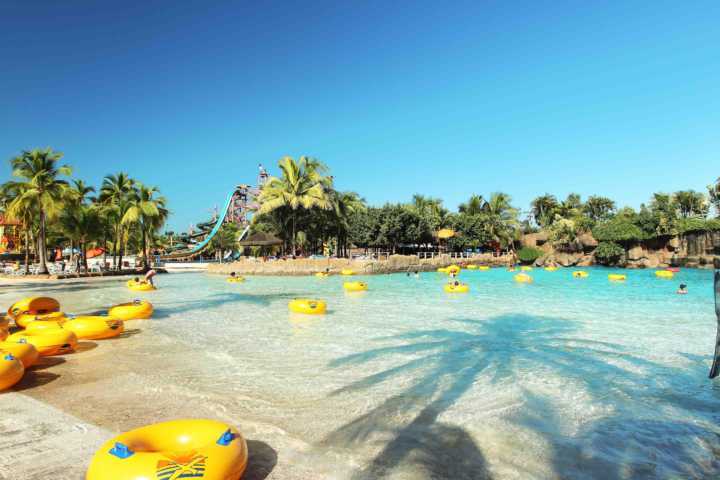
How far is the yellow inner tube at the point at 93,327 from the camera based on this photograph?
8.83 meters

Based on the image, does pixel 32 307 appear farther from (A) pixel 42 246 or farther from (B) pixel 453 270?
(A) pixel 42 246

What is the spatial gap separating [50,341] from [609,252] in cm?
4523

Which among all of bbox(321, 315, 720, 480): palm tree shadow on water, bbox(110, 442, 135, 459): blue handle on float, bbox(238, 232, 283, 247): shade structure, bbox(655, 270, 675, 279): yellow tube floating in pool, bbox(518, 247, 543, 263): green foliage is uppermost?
bbox(238, 232, 283, 247): shade structure

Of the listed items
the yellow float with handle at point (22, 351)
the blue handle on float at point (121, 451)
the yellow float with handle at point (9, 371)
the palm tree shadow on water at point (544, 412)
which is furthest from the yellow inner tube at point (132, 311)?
the blue handle on float at point (121, 451)

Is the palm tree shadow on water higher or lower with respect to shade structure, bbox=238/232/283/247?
lower

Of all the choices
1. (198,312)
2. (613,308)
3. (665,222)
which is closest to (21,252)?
(198,312)

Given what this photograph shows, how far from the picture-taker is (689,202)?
154ft

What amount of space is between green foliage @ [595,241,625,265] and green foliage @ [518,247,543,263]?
226 inches

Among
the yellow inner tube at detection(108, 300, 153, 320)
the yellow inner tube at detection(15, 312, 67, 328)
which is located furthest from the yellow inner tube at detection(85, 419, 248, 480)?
the yellow inner tube at detection(108, 300, 153, 320)

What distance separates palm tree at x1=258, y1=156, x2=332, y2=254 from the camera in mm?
35094

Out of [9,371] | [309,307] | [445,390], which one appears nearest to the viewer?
[9,371]

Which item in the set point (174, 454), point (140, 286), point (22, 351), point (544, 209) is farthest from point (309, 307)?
point (544, 209)

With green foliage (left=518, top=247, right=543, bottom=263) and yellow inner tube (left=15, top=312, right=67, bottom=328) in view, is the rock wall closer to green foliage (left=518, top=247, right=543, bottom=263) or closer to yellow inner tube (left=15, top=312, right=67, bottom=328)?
green foliage (left=518, top=247, right=543, bottom=263)

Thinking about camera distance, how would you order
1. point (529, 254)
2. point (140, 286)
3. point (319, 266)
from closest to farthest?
point (140, 286) → point (319, 266) → point (529, 254)
